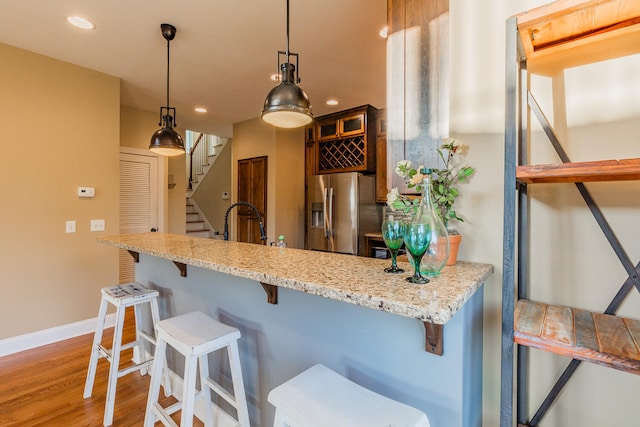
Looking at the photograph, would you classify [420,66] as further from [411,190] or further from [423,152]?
[411,190]

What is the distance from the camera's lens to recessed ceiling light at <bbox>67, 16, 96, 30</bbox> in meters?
2.32

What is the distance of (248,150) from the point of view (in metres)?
5.16

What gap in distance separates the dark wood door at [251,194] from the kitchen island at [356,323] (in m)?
3.07

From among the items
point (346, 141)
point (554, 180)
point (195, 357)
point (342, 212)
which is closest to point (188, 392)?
point (195, 357)

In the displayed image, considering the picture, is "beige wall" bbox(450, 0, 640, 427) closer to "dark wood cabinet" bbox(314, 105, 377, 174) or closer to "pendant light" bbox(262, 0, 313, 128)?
"pendant light" bbox(262, 0, 313, 128)

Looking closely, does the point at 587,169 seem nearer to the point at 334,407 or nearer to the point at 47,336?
the point at 334,407

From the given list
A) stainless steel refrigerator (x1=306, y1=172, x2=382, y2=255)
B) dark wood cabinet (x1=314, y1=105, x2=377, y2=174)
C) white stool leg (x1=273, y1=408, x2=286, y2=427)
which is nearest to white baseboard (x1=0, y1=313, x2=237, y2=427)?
white stool leg (x1=273, y1=408, x2=286, y2=427)

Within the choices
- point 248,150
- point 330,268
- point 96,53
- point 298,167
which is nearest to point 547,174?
point 330,268

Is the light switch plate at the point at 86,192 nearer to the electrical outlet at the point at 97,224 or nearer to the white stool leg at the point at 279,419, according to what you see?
the electrical outlet at the point at 97,224

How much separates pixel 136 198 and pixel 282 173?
212 centimetres

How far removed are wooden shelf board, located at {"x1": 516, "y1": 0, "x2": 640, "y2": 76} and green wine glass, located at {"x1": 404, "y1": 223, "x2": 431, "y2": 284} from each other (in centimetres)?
72

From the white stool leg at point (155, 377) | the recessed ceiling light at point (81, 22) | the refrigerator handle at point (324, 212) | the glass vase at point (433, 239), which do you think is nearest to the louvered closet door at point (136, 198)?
the recessed ceiling light at point (81, 22)

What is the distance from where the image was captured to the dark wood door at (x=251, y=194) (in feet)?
16.0

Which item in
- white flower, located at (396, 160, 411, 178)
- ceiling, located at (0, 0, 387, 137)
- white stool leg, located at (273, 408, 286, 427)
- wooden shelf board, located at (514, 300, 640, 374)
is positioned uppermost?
ceiling, located at (0, 0, 387, 137)
